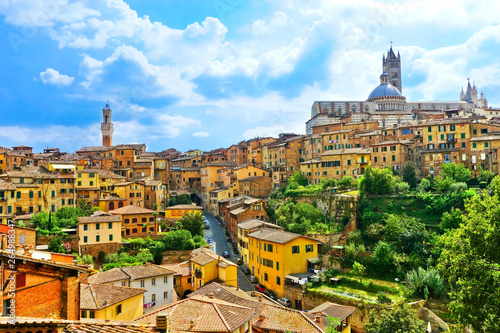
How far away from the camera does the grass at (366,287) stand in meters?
31.1

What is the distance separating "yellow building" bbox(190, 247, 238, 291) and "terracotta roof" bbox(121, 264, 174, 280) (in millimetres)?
3018

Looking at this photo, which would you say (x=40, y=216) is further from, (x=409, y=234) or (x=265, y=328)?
(x=409, y=234)

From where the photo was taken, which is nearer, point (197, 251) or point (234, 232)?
point (197, 251)

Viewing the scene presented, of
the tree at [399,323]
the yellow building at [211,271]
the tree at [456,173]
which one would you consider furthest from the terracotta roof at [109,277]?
the tree at [456,173]

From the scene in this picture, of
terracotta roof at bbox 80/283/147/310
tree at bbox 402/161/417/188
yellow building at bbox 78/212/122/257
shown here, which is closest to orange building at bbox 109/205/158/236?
yellow building at bbox 78/212/122/257

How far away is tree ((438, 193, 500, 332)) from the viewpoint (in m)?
13.6

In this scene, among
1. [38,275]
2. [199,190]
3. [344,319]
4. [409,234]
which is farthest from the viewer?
[199,190]

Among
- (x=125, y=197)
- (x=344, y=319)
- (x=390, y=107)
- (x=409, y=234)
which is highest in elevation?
(x=390, y=107)

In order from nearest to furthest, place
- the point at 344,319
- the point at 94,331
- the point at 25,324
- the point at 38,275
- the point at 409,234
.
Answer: the point at 25,324 < the point at 94,331 < the point at 38,275 < the point at 344,319 < the point at 409,234

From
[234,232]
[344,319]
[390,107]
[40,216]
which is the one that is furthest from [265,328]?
[390,107]

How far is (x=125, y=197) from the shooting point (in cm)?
5494

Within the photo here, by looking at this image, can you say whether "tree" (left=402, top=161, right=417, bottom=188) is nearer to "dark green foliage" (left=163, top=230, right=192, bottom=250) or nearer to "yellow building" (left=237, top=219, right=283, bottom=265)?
"yellow building" (left=237, top=219, right=283, bottom=265)

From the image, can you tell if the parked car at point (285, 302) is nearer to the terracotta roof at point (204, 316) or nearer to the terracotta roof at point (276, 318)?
the terracotta roof at point (276, 318)

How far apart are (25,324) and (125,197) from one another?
51278mm
